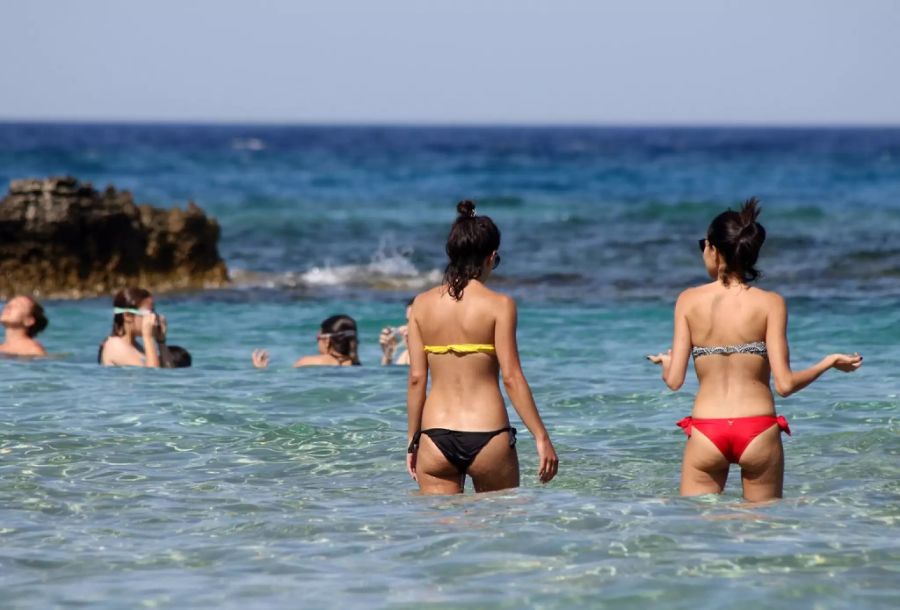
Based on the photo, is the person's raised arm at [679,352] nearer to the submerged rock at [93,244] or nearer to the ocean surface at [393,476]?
the ocean surface at [393,476]

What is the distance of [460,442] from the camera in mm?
6621

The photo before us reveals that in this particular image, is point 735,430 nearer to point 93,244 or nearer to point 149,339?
point 149,339

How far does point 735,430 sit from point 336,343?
6469mm

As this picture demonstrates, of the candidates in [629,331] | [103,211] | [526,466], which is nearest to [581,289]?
[629,331]

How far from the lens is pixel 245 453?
9.36 m

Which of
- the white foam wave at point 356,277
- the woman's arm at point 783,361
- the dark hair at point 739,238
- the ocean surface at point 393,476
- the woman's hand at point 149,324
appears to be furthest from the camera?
the white foam wave at point 356,277

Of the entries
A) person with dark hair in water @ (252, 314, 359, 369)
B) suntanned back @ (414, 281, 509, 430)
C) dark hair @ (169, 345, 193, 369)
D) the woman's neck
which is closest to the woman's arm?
suntanned back @ (414, 281, 509, 430)

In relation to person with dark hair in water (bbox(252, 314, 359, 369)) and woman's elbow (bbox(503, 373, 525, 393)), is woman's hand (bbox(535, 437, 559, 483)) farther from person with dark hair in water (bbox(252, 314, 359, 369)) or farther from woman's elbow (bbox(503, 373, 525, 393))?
person with dark hair in water (bbox(252, 314, 359, 369))

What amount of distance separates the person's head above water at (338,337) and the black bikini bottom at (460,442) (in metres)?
5.83

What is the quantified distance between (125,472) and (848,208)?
34.2 meters

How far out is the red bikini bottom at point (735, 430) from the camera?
6.46 meters

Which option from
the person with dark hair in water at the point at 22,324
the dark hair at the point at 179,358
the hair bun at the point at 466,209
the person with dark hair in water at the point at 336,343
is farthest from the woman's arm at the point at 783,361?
the person with dark hair in water at the point at 22,324

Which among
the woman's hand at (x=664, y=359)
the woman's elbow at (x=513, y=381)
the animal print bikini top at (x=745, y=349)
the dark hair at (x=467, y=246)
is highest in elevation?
the dark hair at (x=467, y=246)

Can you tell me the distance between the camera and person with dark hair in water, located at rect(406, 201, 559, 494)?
21.4ft
